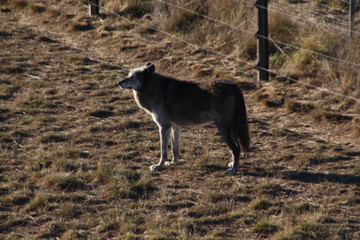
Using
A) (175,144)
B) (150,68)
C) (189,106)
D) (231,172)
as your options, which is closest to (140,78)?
(150,68)

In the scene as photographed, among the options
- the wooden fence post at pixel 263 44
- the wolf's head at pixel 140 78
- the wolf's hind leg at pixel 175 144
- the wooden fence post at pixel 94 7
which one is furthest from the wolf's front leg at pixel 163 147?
the wooden fence post at pixel 94 7

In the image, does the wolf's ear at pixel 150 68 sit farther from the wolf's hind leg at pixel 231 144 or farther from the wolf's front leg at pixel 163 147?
the wolf's hind leg at pixel 231 144

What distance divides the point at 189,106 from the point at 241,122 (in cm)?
70

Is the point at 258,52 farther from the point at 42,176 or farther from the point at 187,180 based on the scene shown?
the point at 42,176

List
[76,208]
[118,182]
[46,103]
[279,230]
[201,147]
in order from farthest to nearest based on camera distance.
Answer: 1. [46,103]
2. [201,147]
3. [118,182]
4. [76,208]
5. [279,230]

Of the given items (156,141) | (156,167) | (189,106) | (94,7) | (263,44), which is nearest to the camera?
(189,106)

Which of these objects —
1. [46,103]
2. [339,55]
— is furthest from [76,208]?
[339,55]

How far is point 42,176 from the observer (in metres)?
8.36

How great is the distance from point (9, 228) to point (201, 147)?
318 centimetres

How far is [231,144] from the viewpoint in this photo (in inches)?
329

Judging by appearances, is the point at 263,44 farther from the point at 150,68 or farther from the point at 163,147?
the point at 163,147

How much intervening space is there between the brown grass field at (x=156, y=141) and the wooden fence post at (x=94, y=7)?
0.55ft

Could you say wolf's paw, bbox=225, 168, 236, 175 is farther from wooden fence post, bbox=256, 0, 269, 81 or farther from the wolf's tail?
wooden fence post, bbox=256, 0, 269, 81

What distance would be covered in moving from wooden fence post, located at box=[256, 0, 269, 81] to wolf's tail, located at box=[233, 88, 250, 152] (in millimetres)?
3168
